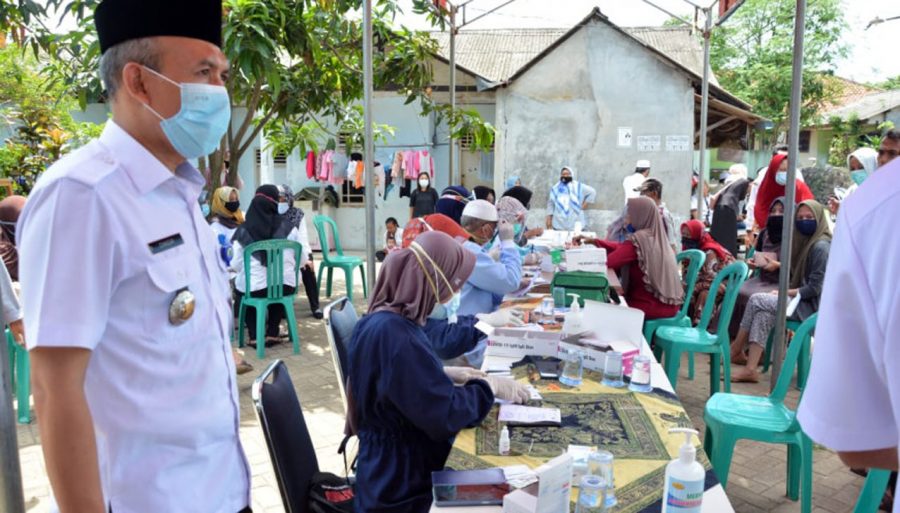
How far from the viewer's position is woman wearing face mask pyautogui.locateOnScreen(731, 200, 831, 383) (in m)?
4.68

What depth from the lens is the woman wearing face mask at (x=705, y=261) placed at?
583cm

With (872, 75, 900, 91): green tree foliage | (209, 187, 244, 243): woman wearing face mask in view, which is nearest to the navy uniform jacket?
(209, 187, 244, 243): woman wearing face mask

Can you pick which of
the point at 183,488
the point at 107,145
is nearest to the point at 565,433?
the point at 183,488

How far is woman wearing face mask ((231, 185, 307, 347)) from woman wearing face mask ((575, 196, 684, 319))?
118 inches

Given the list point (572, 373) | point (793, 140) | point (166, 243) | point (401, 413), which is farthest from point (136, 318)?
point (793, 140)

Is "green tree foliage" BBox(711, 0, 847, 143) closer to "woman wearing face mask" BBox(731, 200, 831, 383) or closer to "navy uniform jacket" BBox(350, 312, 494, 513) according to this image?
"woman wearing face mask" BBox(731, 200, 831, 383)

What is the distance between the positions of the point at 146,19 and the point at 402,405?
1320mm

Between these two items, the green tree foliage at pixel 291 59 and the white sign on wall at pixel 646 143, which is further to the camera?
the white sign on wall at pixel 646 143

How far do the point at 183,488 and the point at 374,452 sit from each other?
3.16 ft

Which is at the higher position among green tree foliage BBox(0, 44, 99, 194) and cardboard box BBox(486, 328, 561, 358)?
green tree foliage BBox(0, 44, 99, 194)

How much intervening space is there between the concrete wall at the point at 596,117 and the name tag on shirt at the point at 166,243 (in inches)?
426

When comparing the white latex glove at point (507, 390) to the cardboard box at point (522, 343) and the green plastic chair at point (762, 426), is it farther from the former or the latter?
the green plastic chair at point (762, 426)

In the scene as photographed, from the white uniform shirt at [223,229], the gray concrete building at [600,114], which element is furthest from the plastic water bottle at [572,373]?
the gray concrete building at [600,114]

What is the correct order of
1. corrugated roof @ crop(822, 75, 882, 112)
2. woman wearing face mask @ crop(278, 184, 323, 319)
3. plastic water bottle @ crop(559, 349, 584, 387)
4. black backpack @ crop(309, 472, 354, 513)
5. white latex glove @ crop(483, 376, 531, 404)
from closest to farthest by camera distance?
black backpack @ crop(309, 472, 354, 513) < white latex glove @ crop(483, 376, 531, 404) < plastic water bottle @ crop(559, 349, 584, 387) < woman wearing face mask @ crop(278, 184, 323, 319) < corrugated roof @ crop(822, 75, 882, 112)
